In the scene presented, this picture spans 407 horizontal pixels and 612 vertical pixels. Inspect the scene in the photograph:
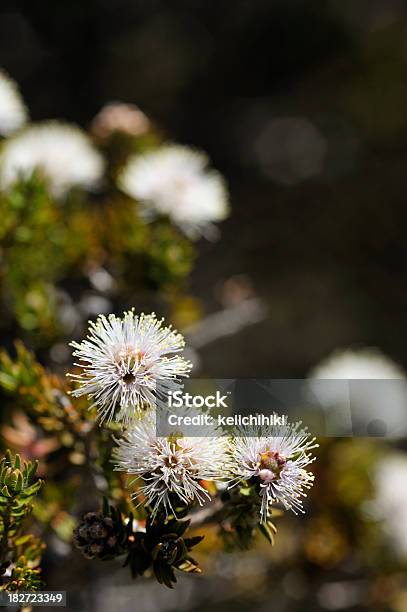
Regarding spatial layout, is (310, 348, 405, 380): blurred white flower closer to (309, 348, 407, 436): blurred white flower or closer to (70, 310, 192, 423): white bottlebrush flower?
(309, 348, 407, 436): blurred white flower

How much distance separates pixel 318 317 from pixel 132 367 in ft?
6.22

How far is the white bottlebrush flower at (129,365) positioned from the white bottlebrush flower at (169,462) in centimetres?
2

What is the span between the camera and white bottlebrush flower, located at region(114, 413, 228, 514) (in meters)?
0.58

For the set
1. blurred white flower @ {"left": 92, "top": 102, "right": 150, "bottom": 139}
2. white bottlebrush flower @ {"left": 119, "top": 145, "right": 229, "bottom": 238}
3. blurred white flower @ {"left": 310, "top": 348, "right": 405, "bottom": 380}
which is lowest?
blurred white flower @ {"left": 310, "top": 348, "right": 405, "bottom": 380}

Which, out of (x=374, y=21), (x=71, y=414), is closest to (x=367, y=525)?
(x=71, y=414)

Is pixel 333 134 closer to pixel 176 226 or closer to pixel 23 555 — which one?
pixel 176 226

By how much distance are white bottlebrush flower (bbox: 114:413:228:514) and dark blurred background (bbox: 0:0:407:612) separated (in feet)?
5.66

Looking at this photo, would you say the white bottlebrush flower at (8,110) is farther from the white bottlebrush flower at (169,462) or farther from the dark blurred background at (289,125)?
the dark blurred background at (289,125)

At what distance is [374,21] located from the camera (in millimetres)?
2443

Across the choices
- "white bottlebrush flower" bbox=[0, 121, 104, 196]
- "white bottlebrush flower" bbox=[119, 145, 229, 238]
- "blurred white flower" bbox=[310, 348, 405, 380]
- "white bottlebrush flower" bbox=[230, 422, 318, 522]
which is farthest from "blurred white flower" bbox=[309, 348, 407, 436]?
"white bottlebrush flower" bbox=[0, 121, 104, 196]

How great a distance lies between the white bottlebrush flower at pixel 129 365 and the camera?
23.0 inches

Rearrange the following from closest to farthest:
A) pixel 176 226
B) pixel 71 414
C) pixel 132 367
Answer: pixel 132 367
pixel 71 414
pixel 176 226

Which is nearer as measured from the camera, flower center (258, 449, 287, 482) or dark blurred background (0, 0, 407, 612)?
flower center (258, 449, 287, 482)

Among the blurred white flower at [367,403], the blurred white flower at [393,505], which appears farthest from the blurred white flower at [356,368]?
the blurred white flower at [393,505]
